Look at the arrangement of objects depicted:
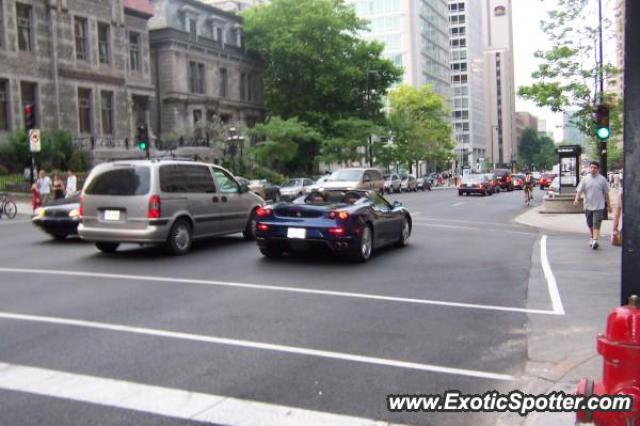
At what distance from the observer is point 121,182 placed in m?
12.9

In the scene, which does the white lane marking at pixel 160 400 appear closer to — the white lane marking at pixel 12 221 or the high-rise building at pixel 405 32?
the white lane marking at pixel 12 221

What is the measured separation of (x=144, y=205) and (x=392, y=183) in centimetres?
4683

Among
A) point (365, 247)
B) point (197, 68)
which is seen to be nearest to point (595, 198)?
point (365, 247)

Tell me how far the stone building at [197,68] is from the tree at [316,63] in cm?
213

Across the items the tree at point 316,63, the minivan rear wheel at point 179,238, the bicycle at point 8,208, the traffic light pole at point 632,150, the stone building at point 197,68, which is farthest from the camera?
the tree at point 316,63

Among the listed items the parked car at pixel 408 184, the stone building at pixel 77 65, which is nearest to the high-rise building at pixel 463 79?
the parked car at pixel 408 184

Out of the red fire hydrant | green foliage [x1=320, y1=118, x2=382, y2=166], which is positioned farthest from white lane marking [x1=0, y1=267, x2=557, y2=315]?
green foliage [x1=320, y1=118, x2=382, y2=166]

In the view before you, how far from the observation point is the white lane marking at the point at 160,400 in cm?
462

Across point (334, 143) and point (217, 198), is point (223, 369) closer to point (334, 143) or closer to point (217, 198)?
point (217, 198)

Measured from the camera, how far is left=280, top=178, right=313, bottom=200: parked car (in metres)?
40.4

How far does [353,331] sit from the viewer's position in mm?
7117

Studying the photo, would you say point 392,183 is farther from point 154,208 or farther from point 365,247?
point 154,208

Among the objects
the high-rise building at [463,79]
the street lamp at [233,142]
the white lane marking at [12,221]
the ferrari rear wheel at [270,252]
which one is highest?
the high-rise building at [463,79]

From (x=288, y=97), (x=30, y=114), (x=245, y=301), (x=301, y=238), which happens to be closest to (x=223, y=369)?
(x=245, y=301)
